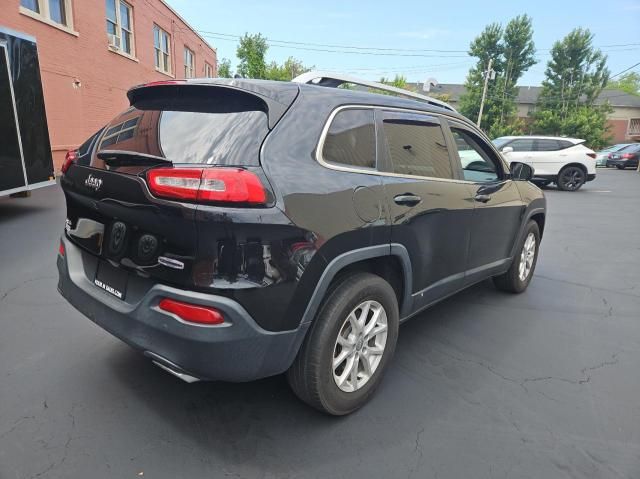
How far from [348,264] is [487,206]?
1.81 m

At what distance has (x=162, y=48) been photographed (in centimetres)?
2123

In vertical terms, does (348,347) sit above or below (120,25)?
below

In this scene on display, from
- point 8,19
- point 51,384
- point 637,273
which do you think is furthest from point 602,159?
point 51,384

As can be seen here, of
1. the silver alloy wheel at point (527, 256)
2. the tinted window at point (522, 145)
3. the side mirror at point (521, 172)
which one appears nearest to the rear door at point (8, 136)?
the side mirror at point (521, 172)

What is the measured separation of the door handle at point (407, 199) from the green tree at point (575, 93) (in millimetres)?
44919

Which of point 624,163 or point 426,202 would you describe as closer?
point 426,202

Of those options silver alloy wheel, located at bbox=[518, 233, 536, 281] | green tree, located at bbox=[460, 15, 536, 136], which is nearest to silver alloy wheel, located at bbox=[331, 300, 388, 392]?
silver alloy wheel, located at bbox=[518, 233, 536, 281]

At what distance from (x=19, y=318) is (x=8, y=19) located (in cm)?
1041

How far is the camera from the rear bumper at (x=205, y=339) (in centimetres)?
193

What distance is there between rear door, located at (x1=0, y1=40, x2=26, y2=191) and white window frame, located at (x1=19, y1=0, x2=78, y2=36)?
585cm

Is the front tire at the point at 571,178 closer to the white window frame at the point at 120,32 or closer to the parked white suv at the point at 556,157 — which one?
the parked white suv at the point at 556,157

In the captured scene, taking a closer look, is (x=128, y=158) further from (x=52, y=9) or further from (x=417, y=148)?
(x=52, y=9)

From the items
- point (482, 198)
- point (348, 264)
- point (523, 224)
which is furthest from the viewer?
point (523, 224)

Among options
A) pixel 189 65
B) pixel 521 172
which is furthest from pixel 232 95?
pixel 189 65
